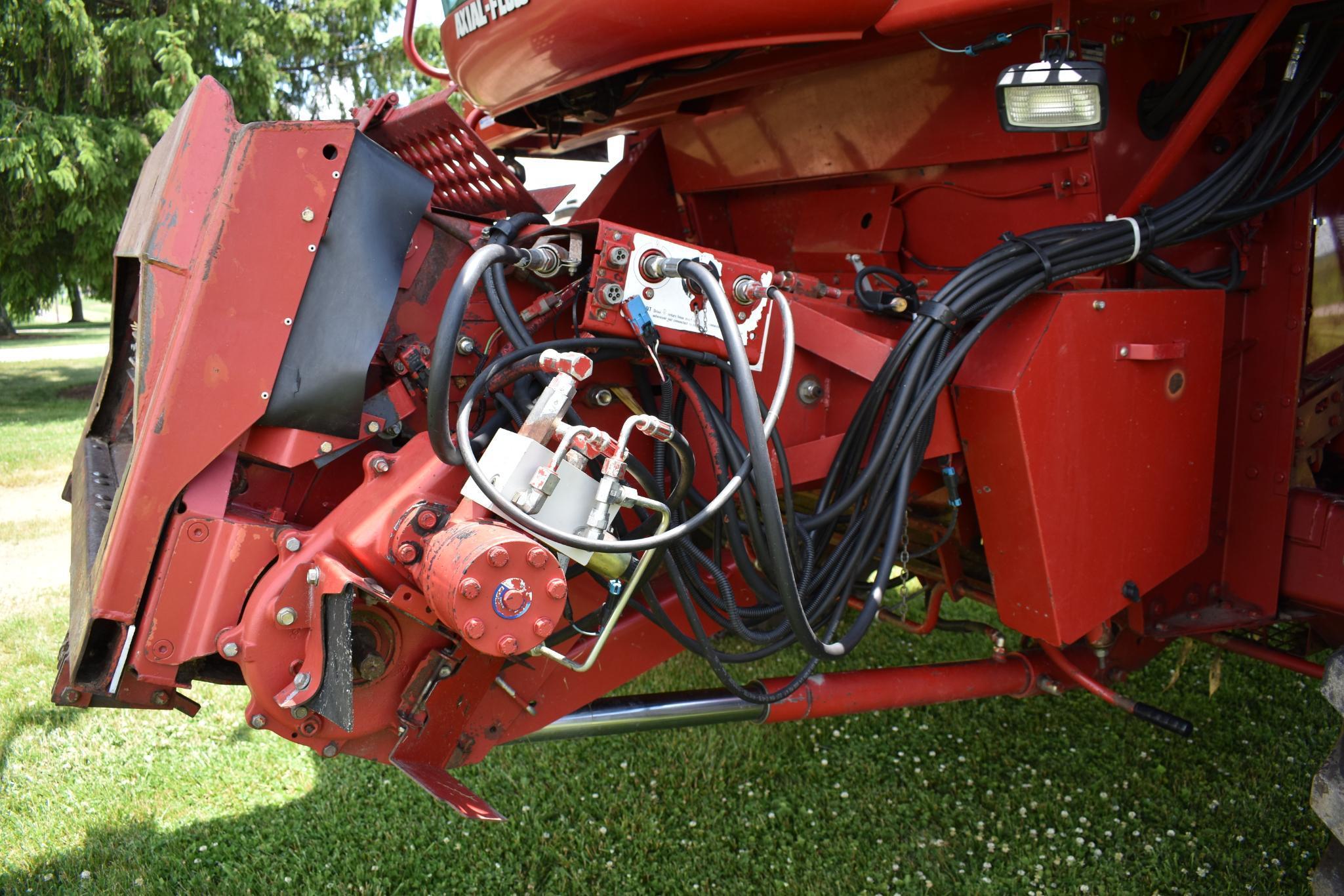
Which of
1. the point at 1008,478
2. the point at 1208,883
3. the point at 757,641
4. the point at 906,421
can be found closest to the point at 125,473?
the point at 757,641

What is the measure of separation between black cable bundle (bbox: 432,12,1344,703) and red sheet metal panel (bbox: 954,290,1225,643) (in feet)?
0.29

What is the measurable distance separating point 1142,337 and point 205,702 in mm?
3250

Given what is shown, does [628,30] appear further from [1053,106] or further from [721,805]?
[721,805]

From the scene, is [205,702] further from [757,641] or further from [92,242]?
[92,242]

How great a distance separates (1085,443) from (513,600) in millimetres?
1235

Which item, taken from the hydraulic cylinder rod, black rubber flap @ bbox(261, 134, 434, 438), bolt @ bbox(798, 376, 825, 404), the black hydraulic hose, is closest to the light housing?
bolt @ bbox(798, 376, 825, 404)

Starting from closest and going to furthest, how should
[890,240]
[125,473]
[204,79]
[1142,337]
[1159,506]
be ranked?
[125,473]
[204,79]
[1142,337]
[1159,506]
[890,240]

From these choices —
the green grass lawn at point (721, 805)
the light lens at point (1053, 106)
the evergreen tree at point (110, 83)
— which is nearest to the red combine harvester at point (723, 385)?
the light lens at point (1053, 106)

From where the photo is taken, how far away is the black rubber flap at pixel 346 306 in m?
1.79

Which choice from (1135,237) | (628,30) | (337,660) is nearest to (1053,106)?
(1135,237)

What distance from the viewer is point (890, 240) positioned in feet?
8.23

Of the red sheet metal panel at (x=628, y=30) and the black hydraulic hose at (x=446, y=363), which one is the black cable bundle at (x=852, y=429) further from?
the red sheet metal panel at (x=628, y=30)

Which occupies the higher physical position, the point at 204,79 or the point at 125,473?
the point at 204,79

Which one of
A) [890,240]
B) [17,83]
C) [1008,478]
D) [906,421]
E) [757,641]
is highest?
[17,83]
